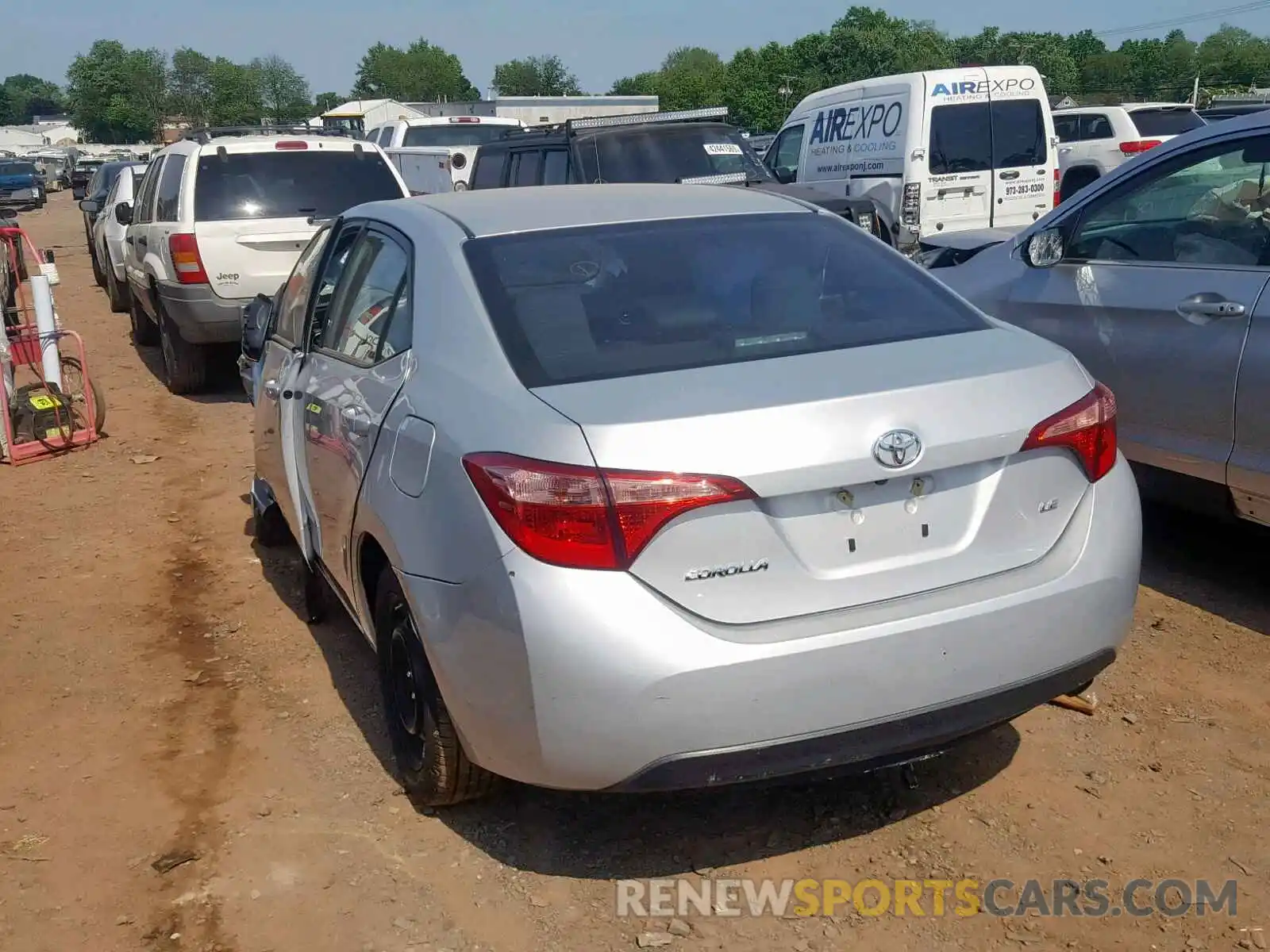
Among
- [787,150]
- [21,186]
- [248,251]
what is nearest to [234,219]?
[248,251]

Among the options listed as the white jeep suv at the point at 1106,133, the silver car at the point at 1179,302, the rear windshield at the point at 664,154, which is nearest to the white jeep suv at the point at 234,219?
the rear windshield at the point at 664,154

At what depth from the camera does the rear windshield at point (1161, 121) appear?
1788 centimetres

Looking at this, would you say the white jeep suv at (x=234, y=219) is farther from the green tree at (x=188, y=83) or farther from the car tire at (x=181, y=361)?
the green tree at (x=188, y=83)

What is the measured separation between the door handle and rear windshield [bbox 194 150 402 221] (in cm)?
637

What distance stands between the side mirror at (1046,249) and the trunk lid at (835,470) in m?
2.50

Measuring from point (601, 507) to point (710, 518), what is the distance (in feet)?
0.78

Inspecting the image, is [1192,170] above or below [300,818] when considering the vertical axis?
above

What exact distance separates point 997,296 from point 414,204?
9.37ft

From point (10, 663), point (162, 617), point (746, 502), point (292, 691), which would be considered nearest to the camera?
point (746, 502)

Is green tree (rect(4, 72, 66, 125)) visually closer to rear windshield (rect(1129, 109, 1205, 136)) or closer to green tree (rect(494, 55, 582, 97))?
green tree (rect(494, 55, 582, 97))

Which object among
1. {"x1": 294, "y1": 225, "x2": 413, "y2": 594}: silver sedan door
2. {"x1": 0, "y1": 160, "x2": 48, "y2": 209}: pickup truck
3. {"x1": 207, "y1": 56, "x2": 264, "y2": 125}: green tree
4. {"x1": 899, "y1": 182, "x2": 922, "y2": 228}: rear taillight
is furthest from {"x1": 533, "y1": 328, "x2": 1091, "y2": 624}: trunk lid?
{"x1": 207, "y1": 56, "x2": 264, "y2": 125}: green tree

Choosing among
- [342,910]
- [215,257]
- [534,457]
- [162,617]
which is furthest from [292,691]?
[215,257]

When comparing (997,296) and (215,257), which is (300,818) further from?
(215,257)

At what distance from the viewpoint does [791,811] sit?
3.53m
